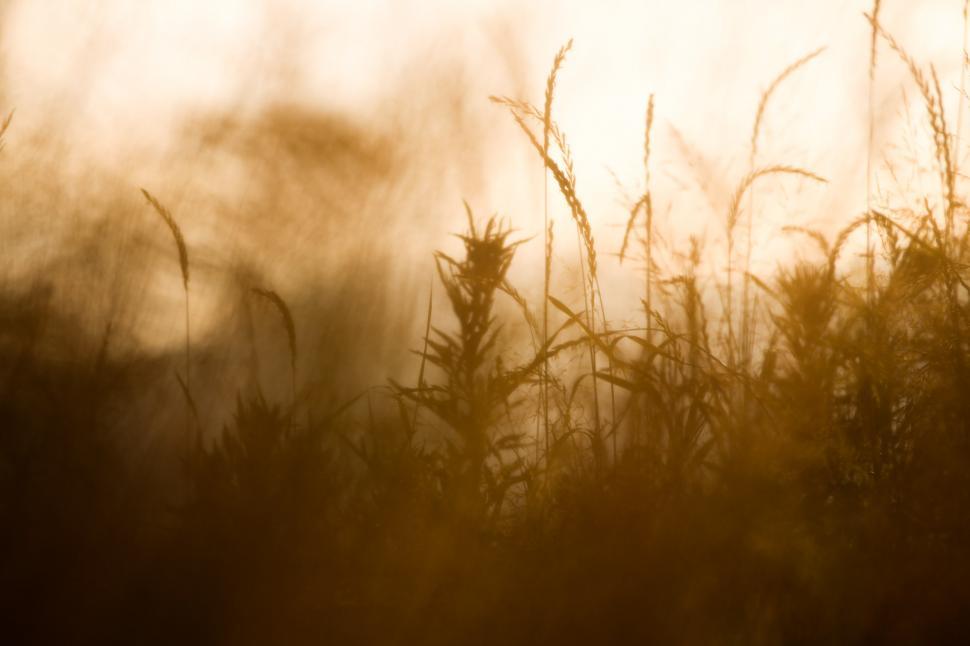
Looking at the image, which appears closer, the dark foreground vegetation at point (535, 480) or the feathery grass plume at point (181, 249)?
the dark foreground vegetation at point (535, 480)

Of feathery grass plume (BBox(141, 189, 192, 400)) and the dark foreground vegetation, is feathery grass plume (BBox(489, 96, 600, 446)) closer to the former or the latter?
the dark foreground vegetation

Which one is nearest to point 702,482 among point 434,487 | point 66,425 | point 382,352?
point 434,487

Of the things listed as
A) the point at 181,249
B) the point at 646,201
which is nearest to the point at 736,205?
the point at 646,201

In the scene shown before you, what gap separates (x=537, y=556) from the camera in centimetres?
139

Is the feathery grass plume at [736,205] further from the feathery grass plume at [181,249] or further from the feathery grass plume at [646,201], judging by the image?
Result: the feathery grass plume at [181,249]

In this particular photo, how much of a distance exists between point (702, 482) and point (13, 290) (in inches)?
65.3

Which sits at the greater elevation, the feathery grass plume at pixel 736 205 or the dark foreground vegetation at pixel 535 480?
the feathery grass plume at pixel 736 205

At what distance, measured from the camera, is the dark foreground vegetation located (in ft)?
4.03

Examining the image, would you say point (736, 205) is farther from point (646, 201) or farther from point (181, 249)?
point (181, 249)

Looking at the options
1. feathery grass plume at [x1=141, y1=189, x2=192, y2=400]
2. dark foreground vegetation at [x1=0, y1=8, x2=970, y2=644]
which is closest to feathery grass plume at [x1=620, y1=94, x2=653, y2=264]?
dark foreground vegetation at [x1=0, y1=8, x2=970, y2=644]

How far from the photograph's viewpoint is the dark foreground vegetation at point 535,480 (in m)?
1.23

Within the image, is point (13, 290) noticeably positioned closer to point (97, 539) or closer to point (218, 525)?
point (97, 539)

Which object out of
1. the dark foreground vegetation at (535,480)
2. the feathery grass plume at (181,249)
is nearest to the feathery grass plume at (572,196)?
the dark foreground vegetation at (535,480)

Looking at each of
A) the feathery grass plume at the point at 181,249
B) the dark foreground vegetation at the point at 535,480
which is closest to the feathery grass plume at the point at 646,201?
the dark foreground vegetation at the point at 535,480
